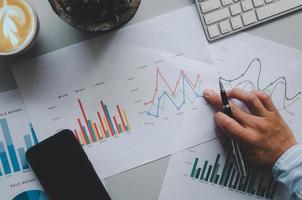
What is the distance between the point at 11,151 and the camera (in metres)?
0.62

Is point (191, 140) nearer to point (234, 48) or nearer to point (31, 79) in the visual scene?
point (234, 48)

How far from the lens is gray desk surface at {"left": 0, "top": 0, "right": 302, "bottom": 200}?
24.3 inches

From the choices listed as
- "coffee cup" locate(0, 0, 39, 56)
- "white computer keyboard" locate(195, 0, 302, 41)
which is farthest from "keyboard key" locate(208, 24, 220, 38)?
"coffee cup" locate(0, 0, 39, 56)

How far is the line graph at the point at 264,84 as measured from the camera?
0.63m

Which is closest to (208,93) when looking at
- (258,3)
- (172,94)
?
(172,94)

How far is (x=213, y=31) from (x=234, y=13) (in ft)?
0.15

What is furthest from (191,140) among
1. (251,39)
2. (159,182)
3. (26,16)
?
(26,16)

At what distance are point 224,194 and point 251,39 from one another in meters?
0.27

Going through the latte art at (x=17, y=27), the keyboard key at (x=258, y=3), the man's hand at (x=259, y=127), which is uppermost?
the latte art at (x=17, y=27)

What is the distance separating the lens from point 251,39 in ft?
2.07

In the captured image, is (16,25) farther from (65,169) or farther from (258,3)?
(258,3)

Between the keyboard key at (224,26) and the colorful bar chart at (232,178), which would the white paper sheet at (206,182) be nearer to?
the colorful bar chart at (232,178)

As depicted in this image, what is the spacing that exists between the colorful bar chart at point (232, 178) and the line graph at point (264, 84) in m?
0.12

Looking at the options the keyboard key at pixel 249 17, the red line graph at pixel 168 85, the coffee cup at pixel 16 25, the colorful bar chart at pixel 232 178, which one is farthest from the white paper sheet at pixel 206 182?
the coffee cup at pixel 16 25
